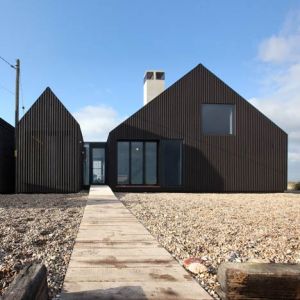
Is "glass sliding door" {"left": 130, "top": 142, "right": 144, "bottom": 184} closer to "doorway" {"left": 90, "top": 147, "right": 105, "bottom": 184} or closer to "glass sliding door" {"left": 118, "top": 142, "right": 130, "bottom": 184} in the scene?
"glass sliding door" {"left": 118, "top": 142, "right": 130, "bottom": 184}

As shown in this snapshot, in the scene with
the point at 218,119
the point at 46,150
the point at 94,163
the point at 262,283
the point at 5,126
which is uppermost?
the point at 218,119

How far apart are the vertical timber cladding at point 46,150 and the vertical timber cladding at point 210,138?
7.93 ft

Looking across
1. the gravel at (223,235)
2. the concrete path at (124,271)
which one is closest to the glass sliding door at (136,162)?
the gravel at (223,235)

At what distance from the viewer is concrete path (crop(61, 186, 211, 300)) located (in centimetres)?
351

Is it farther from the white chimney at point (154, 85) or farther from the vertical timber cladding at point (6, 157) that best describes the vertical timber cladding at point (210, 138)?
the white chimney at point (154, 85)

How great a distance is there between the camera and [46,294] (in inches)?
130

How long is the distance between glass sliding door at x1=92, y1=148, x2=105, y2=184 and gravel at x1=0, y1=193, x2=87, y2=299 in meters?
12.4

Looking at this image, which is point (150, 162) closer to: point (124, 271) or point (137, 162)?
point (137, 162)

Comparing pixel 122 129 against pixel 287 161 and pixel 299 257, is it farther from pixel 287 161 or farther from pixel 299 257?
pixel 299 257

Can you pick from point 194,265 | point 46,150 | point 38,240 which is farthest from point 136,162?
point 194,265

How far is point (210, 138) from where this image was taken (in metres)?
19.2

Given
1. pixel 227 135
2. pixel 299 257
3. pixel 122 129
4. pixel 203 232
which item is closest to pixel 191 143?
pixel 227 135

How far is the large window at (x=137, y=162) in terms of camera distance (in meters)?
19.1

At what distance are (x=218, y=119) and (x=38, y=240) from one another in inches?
567
